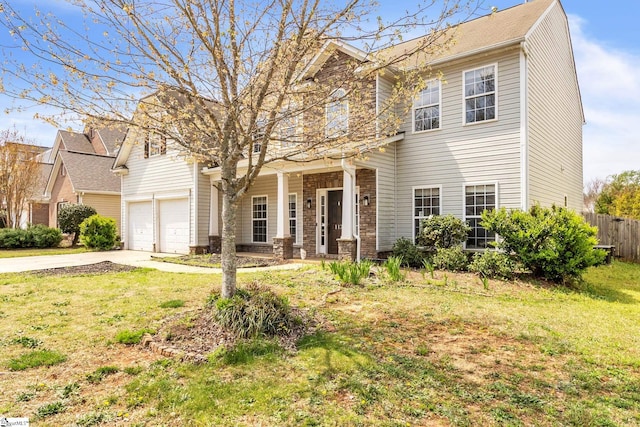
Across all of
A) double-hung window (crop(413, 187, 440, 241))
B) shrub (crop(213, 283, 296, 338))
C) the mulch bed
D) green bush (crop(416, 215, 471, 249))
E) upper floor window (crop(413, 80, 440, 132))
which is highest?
upper floor window (crop(413, 80, 440, 132))

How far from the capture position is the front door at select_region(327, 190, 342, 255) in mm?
13312

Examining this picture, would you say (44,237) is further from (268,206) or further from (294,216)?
(294,216)

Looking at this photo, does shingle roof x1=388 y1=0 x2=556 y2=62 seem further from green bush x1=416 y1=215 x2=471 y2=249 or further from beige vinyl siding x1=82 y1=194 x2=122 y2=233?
beige vinyl siding x1=82 y1=194 x2=122 y2=233

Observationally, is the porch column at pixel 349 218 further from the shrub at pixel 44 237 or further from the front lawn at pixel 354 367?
the shrub at pixel 44 237

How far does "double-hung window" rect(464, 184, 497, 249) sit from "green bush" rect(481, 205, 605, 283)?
1871 millimetres

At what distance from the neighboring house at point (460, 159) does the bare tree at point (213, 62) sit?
3263 millimetres

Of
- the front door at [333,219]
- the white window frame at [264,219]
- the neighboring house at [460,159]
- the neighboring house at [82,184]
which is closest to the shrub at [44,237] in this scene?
the neighboring house at [82,184]

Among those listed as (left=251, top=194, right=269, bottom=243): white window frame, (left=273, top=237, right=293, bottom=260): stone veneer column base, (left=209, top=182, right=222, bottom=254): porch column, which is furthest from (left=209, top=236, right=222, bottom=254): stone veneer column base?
(left=273, top=237, right=293, bottom=260): stone veneer column base

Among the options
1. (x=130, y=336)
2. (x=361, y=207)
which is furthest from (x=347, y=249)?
(x=130, y=336)

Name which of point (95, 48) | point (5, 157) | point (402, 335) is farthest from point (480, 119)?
point (5, 157)

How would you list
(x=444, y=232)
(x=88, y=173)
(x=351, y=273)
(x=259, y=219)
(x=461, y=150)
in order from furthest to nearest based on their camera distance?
1. (x=88, y=173)
2. (x=259, y=219)
3. (x=461, y=150)
4. (x=444, y=232)
5. (x=351, y=273)

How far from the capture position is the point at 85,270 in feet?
34.9

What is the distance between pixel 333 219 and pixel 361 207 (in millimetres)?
1617

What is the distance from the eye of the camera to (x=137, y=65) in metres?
4.68
